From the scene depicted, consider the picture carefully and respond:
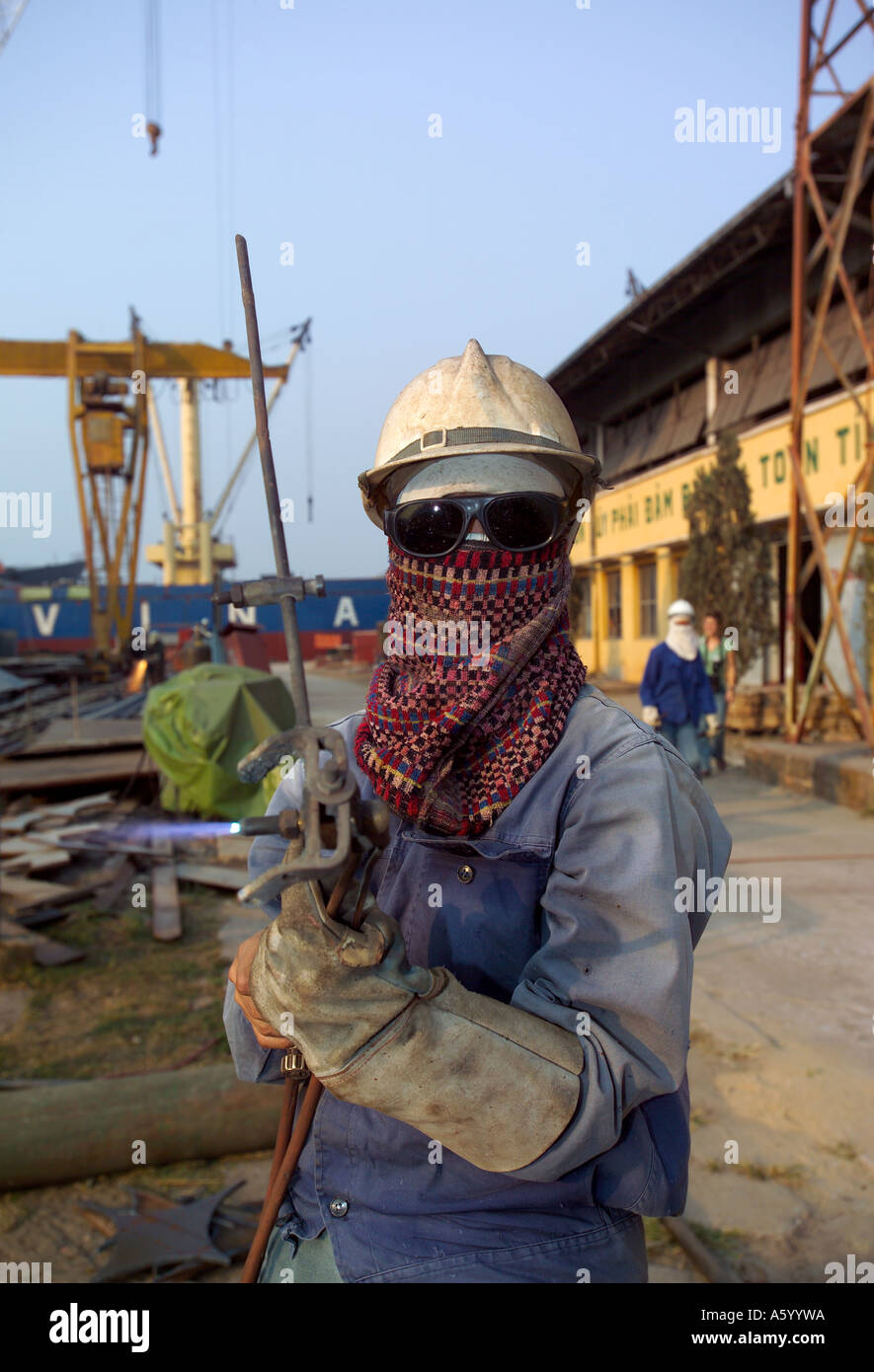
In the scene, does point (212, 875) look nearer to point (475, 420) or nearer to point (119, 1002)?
point (119, 1002)

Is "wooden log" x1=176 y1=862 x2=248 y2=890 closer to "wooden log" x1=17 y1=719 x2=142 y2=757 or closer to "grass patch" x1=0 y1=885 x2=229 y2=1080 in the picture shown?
"grass patch" x1=0 y1=885 x2=229 y2=1080

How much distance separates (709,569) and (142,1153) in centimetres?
1140

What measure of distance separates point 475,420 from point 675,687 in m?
6.24

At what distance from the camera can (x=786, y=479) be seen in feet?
41.8

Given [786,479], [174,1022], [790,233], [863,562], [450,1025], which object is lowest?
[174,1022]

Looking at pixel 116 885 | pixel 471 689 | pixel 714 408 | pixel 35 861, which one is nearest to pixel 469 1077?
pixel 471 689

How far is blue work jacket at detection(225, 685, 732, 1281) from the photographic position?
4.00 ft

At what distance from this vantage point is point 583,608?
2348cm

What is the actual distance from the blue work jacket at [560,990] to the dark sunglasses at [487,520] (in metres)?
0.27

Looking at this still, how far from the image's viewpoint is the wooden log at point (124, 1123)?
3.29 meters

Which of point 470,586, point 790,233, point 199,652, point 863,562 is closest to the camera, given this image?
point 470,586

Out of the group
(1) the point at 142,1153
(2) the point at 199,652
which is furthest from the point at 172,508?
(1) the point at 142,1153

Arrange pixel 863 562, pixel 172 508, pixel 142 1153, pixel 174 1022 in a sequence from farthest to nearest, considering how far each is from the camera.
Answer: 1. pixel 172 508
2. pixel 863 562
3. pixel 174 1022
4. pixel 142 1153

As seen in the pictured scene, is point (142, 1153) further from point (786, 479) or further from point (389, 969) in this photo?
point (786, 479)
